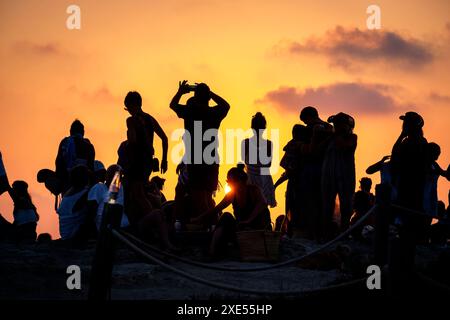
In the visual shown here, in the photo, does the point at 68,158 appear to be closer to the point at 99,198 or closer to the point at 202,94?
the point at 99,198

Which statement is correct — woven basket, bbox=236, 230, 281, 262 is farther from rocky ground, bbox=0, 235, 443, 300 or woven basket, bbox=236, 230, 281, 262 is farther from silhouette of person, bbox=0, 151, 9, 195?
silhouette of person, bbox=0, 151, 9, 195

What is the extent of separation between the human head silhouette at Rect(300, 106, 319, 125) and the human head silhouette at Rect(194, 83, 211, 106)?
152cm

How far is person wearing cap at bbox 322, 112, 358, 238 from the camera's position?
49.0 feet

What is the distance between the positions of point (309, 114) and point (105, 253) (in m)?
7.10

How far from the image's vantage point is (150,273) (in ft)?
41.5

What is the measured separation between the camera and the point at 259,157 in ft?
54.3

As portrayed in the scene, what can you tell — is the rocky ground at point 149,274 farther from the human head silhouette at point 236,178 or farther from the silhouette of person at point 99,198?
the human head silhouette at point 236,178

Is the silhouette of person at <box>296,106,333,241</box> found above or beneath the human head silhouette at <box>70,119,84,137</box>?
beneath

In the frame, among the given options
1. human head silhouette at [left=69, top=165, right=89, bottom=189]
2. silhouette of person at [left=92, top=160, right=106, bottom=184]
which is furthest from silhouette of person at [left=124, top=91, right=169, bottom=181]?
silhouette of person at [left=92, top=160, right=106, bottom=184]

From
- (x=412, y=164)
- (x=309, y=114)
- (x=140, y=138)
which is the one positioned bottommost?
(x=412, y=164)

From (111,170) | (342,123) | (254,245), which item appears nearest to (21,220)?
(111,170)
